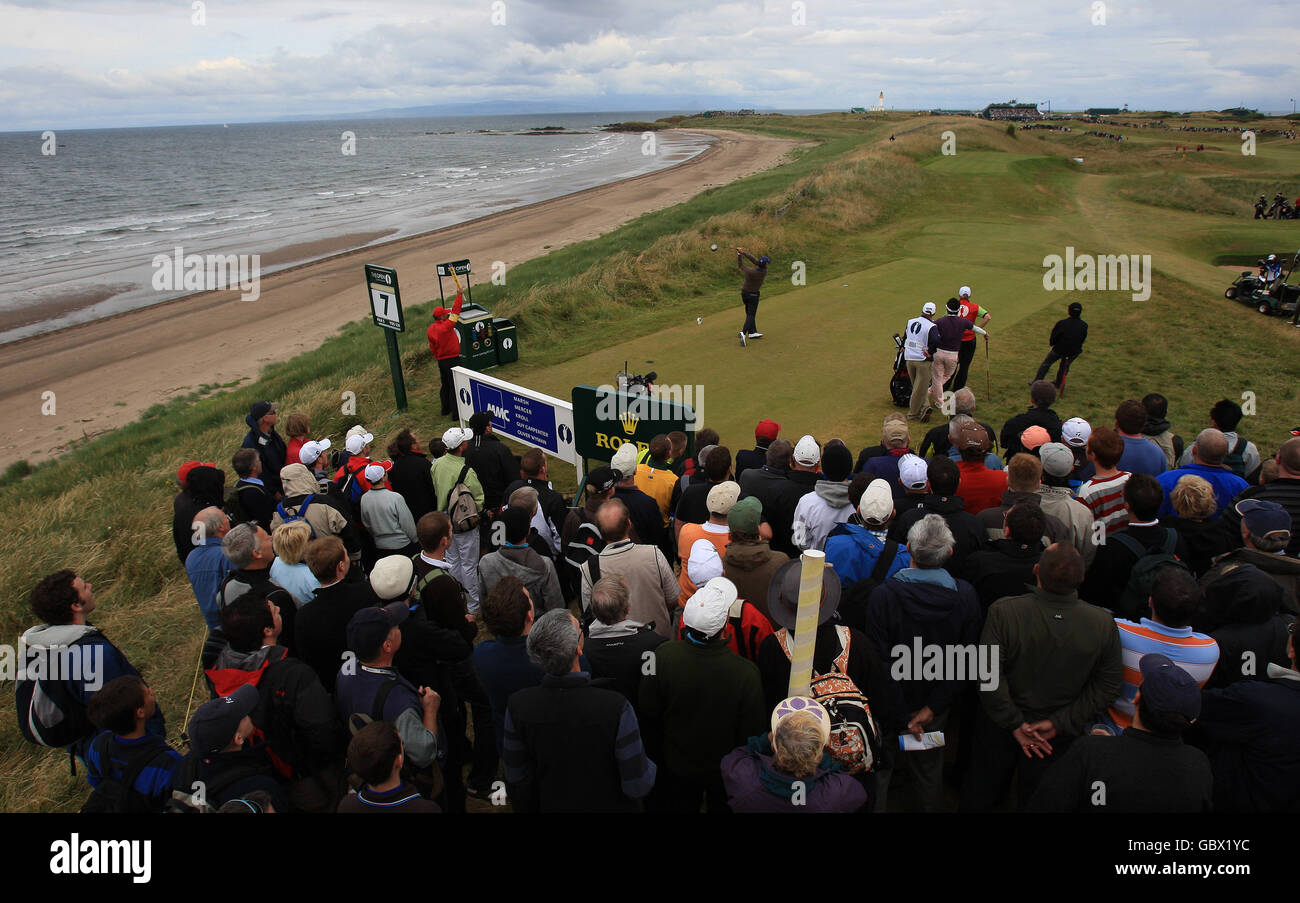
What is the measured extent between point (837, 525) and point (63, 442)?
64.2 ft

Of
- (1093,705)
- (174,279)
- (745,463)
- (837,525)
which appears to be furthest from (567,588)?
(174,279)

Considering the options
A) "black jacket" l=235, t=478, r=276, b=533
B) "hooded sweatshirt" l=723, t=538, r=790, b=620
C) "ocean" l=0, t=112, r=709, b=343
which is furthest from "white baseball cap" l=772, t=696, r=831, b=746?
"ocean" l=0, t=112, r=709, b=343

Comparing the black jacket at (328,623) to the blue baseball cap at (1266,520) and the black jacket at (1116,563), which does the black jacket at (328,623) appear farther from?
the blue baseball cap at (1266,520)

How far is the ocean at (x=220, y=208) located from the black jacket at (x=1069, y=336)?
1284 inches

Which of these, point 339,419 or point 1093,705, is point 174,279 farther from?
point 1093,705

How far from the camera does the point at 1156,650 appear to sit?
3.91 m

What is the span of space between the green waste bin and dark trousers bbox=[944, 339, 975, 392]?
8366 mm

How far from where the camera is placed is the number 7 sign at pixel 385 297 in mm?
11922

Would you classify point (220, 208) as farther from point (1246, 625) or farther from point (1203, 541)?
point (1246, 625)

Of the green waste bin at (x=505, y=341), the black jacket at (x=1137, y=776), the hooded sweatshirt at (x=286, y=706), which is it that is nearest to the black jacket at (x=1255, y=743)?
the black jacket at (x=1137, y=776)

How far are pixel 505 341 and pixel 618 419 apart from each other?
687 centimetres

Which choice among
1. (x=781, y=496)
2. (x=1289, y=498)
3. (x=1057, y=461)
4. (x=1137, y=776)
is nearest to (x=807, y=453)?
(x=781, y=496)

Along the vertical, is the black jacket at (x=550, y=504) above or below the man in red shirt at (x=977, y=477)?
below

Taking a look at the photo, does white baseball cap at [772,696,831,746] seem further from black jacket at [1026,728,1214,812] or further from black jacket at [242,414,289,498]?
black jacket at [242,414,289,498]
